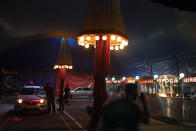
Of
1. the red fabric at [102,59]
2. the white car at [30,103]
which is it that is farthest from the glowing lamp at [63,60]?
the red fabric at [102,59]

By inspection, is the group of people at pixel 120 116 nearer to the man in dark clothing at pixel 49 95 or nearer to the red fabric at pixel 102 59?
the red fabric at pixel 102 59

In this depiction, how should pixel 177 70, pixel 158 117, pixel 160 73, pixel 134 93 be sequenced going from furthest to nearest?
pixel 160 73, pixel 177 70, pixel 158 117, pixel 134 93

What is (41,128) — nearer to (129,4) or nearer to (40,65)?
(129,4)

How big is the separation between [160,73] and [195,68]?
436cm

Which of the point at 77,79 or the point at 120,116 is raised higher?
the point at 77,79

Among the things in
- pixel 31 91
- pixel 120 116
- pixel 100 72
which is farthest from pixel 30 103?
pixel 120 116

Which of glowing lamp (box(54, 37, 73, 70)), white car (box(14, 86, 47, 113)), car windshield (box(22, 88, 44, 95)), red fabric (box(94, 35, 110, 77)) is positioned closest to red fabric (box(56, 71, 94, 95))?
glowing lamp (box(54, 37, 73, 70))

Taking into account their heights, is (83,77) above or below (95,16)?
below

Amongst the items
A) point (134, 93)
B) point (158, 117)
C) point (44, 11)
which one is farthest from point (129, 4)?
point (134, 93)

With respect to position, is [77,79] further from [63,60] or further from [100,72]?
[100,72]

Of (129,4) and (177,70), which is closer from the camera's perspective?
(129,4)

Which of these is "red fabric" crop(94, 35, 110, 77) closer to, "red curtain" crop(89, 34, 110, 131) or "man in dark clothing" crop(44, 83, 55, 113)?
"red curtain" crop(89, 34, 110, 131)

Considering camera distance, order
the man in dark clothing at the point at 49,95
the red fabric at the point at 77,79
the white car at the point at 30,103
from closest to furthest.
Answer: the white car at the point at 30,103 → the man in dark clothing at the point at 49,95 → the red fabric at the point at 77,79

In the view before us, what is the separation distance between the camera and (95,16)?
992 cm
